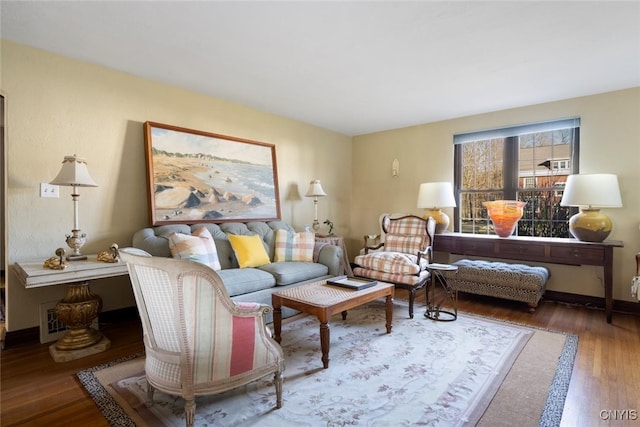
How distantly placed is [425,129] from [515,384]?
12.5 ft

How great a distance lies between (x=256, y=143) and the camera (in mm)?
4352


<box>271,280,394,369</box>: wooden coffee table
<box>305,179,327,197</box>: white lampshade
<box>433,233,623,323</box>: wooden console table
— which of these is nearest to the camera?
<box>271,280,394,369</box>: wooden coffee table

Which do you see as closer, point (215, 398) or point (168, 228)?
point (215, 398)

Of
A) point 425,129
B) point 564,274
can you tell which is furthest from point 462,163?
point 564,274

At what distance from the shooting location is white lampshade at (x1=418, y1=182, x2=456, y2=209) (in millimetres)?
4355

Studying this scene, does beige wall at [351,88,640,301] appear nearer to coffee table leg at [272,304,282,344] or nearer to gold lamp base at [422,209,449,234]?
gold lamp base at [422,209,449,234]

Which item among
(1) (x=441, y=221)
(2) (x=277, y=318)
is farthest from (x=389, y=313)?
(1) (x=441, y=221)

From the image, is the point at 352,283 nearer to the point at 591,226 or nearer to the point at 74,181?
the point at 74,181

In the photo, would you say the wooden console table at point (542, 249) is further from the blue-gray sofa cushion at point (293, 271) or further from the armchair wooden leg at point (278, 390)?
the armchair wooden leg at point (278, 390)

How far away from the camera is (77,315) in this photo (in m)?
2.49

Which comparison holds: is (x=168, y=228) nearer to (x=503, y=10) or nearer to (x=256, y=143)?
(x=256, y=143)

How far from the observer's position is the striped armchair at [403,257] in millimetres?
3344

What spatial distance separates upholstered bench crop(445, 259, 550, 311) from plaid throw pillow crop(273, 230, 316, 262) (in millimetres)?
1583

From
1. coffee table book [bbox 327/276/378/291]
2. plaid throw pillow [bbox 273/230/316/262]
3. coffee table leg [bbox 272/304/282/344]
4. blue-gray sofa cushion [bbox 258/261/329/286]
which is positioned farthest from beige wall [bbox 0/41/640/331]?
coffee table book [bbox 327/276/378/291]
